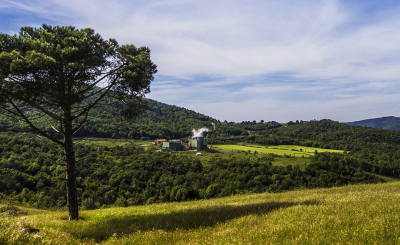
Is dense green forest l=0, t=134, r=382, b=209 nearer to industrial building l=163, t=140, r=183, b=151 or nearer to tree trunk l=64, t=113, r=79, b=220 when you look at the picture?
industrial building l=163, t=140, r=183, b=151

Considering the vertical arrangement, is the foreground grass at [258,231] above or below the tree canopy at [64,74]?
below

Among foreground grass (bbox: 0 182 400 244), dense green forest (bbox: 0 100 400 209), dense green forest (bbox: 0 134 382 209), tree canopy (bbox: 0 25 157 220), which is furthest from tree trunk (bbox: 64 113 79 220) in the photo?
dense green forest (bbox: 0 134 382 209)

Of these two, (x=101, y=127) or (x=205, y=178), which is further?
(x=101, y=127)

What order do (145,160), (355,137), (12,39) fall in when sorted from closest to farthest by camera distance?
(12,39)
(145,160)
(355,137)

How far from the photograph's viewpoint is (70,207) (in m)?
10.3

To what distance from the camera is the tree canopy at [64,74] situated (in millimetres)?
8711

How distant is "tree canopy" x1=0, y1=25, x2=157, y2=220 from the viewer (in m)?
8.71

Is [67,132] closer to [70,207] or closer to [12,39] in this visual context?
[70,207]

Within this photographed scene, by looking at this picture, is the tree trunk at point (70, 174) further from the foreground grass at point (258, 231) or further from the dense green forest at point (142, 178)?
the dense green forest at point (142, 178)

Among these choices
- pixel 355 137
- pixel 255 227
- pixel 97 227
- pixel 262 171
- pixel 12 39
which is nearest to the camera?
pixel 255 227

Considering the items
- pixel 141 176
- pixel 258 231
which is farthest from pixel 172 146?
pixel 258 231

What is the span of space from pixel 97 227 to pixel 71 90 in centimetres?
614

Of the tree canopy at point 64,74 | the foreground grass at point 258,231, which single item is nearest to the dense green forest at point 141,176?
the tree canopy at point 64,74

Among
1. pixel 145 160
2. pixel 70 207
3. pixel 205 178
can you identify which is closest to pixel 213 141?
pixel 145 160
